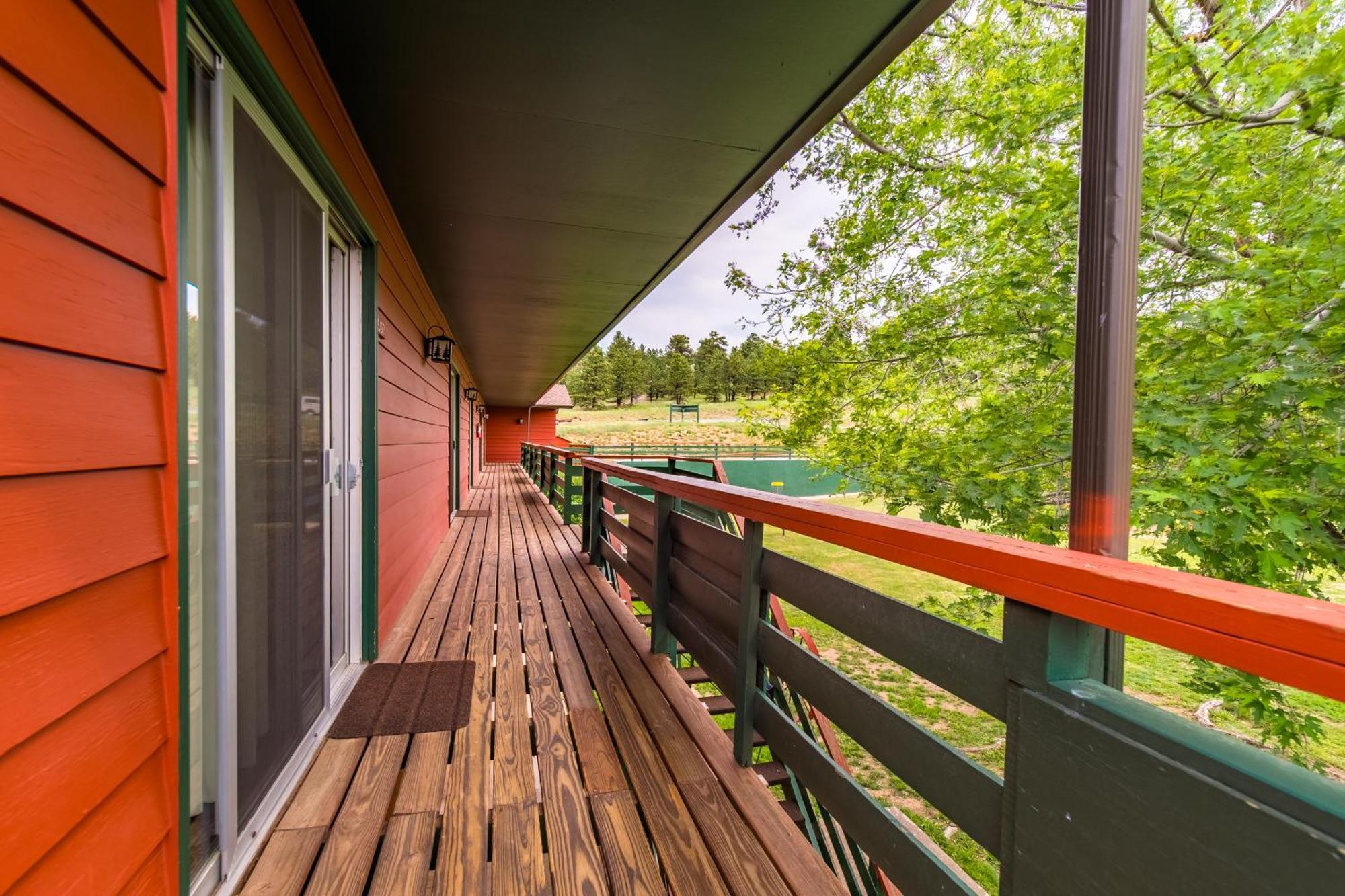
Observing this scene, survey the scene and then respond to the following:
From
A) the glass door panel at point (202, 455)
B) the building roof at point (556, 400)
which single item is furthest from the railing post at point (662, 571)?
the building roof at point (556, 400)

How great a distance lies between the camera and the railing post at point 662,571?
2373mm

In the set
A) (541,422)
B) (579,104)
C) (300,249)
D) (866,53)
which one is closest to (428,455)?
(300,249)

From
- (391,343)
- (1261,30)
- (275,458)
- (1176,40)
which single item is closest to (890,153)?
(1176,40)

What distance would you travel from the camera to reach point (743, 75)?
175cm

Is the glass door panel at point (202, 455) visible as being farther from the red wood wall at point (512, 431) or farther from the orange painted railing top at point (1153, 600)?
the red wood wall at point (512, 431)

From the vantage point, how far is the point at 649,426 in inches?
1465

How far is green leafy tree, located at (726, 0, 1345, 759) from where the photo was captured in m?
2.77

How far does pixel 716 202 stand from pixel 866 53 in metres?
1.09

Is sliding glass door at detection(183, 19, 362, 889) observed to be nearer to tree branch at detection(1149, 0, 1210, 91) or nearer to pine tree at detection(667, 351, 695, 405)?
tree branch at detection(1149, 0, 1210, 91)

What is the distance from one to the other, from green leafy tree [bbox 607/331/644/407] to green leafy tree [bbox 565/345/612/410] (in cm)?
51

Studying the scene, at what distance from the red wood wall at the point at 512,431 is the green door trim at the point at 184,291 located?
15.5m

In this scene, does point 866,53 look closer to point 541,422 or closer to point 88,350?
point 88,350

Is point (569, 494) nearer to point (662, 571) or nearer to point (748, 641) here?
point (662, 571)

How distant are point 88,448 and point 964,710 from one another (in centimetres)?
710
